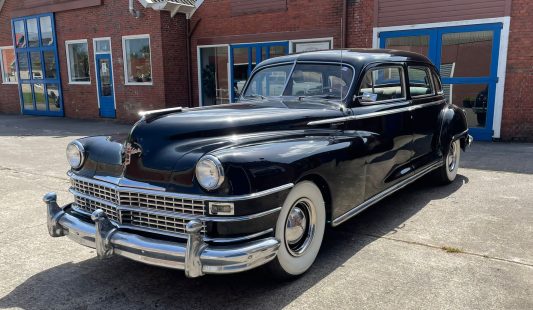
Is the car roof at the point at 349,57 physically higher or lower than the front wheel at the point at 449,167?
higher

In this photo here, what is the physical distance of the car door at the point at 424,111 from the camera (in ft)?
17.0

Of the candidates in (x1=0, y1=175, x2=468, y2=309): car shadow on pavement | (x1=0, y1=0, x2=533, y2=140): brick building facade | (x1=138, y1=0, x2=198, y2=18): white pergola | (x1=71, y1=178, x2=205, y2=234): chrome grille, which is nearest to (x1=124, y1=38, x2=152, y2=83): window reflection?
(x1=0, y1=0, x2=533, y2=140): brick building facade

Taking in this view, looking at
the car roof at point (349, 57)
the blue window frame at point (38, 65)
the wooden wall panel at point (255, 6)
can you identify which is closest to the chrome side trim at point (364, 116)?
the car roof at point (349, 57)

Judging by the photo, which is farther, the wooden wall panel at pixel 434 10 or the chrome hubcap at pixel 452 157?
the wooden wall panel at pixel 434 10

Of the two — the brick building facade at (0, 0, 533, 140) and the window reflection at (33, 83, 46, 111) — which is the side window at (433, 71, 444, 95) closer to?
the brick building facade at (0, 0, 533, 140)

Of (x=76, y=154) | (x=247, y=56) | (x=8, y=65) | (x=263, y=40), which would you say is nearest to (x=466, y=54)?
(x=263, y=40)

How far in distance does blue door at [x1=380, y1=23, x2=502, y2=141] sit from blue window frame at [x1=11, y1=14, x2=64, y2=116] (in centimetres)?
1360

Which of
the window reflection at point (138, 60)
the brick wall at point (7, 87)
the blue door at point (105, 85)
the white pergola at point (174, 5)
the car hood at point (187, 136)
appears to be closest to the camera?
the car hood at point (187, 136)

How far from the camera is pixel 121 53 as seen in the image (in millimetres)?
15102

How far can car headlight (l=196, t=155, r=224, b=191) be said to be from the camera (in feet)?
9.36

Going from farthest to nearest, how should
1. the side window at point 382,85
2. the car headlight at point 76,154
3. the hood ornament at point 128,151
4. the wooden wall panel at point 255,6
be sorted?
the wooden wall panel at point 255,6
the side window at point 382,85
the car headlight at point 76,154
the hood ornament at point 128,151

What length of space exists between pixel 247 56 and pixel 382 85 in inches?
380

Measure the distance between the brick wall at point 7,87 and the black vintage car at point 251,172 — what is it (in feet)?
59.8

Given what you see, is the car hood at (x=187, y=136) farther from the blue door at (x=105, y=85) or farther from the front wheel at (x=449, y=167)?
the blue door at (x=105, y=85)
